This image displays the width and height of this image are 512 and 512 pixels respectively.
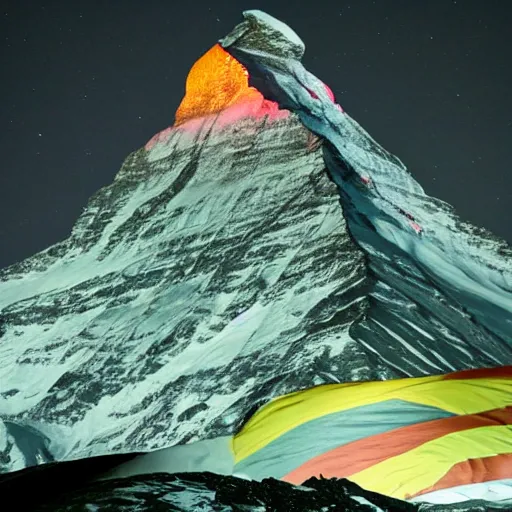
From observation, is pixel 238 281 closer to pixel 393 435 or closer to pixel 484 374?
pixel 484 374

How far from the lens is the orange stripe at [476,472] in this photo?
2.04 metres

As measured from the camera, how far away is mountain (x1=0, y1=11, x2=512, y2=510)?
12930 mm

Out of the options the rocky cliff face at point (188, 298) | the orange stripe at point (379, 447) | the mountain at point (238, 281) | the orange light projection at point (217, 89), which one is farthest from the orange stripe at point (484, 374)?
the orange light projection at point (217, 89)

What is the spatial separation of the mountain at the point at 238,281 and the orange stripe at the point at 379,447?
25.9ft

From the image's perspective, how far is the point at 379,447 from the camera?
2252 mm

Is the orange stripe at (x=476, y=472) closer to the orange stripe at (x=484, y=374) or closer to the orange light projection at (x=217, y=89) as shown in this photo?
the orange stripe at (x=484, y=374)

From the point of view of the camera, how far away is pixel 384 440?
2281 mm

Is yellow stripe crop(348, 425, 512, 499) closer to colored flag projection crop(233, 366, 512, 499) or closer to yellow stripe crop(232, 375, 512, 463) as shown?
colored flag projection crop(233, 366, 512, 499)

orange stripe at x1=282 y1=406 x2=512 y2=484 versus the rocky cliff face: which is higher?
the rocky cliff face

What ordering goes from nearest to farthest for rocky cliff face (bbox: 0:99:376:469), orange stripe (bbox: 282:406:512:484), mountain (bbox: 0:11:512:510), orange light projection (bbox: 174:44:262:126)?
1. orange stripe (bbox: 282:406:512:484)
2. mountain (bbox: 0:11:512:510)
3. rocky cliff face (bbox: 0:99:376:469)
4. orange light projection (bbox: 174:44:262:126)

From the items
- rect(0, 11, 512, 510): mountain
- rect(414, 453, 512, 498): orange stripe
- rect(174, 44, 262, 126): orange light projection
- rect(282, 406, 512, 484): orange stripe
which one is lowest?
rect(414, 453, 512, 498): orange stripe

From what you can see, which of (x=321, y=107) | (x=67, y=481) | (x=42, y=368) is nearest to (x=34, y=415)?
(x=42, y=368)

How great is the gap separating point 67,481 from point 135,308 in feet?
54.3

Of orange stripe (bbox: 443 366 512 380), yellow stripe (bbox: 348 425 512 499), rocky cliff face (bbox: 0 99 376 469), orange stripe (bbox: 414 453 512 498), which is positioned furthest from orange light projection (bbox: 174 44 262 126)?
orange stripe (bbox: 414 453 512 498)
